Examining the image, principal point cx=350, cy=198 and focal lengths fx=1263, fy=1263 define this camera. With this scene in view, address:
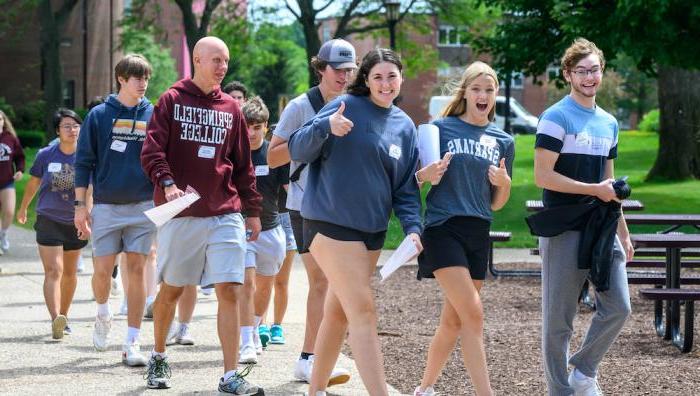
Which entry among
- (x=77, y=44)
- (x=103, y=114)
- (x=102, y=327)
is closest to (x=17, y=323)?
(x=102, y=327)

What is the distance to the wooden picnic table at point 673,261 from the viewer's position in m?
9.05

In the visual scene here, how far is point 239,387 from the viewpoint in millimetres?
6809

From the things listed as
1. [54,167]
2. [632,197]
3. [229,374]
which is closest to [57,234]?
[54,167]

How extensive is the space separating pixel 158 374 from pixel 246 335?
99cm

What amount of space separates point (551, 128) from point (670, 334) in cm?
362

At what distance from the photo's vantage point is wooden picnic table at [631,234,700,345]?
9055 mm

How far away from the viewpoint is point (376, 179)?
20.2 ft

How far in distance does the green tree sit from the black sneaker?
1385 centimetres

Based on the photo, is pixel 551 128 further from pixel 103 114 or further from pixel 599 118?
pixel 103 114

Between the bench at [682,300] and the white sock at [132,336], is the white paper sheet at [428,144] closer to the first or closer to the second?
the white sock at [132,336]

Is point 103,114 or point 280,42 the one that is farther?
point 280,42

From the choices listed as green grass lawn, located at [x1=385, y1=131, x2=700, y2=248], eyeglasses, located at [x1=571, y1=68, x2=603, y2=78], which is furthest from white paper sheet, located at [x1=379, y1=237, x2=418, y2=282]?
green grass lawn, located at [x1=385, y1=131, x2=700, y2=248]

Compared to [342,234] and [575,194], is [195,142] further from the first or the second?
[575,194]

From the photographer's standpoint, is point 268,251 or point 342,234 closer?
point 342,234
